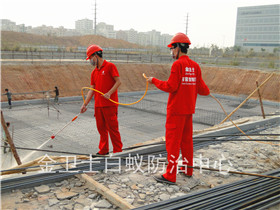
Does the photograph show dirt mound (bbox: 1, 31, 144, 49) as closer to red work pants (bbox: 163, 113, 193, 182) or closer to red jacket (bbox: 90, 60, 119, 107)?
red jacket (bbox: 90, 60, 119, 107)

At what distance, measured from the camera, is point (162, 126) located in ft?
37.4

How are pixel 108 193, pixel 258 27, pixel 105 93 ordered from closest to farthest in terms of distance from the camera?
pixel 108 193, pixel 105 93, pixel 258 27

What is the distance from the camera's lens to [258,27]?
75.8 meters

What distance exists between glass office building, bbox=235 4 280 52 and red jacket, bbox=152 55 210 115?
73362 mm

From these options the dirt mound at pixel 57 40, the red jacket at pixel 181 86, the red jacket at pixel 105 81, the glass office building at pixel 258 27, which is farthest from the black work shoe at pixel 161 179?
the glass office building at pixel 258 27

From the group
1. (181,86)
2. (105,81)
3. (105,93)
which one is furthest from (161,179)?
(105,81)

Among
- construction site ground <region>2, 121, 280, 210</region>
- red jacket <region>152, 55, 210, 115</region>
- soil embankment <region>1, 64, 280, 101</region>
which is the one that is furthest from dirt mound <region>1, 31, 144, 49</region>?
red jacket <region>152, 55, 210, 115</region>

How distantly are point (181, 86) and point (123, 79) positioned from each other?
2075 cm

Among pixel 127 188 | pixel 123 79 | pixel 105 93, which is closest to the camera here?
pixel 127 188

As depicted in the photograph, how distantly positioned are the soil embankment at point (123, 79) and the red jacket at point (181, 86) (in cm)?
1492

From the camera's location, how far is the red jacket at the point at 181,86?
3535 mm

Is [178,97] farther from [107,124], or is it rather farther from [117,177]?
[107,124]

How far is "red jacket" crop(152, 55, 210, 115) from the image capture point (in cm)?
354

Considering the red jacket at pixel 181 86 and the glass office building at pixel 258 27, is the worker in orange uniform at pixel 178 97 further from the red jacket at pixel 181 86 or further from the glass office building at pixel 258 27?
the glass office building at pixel 258 27
